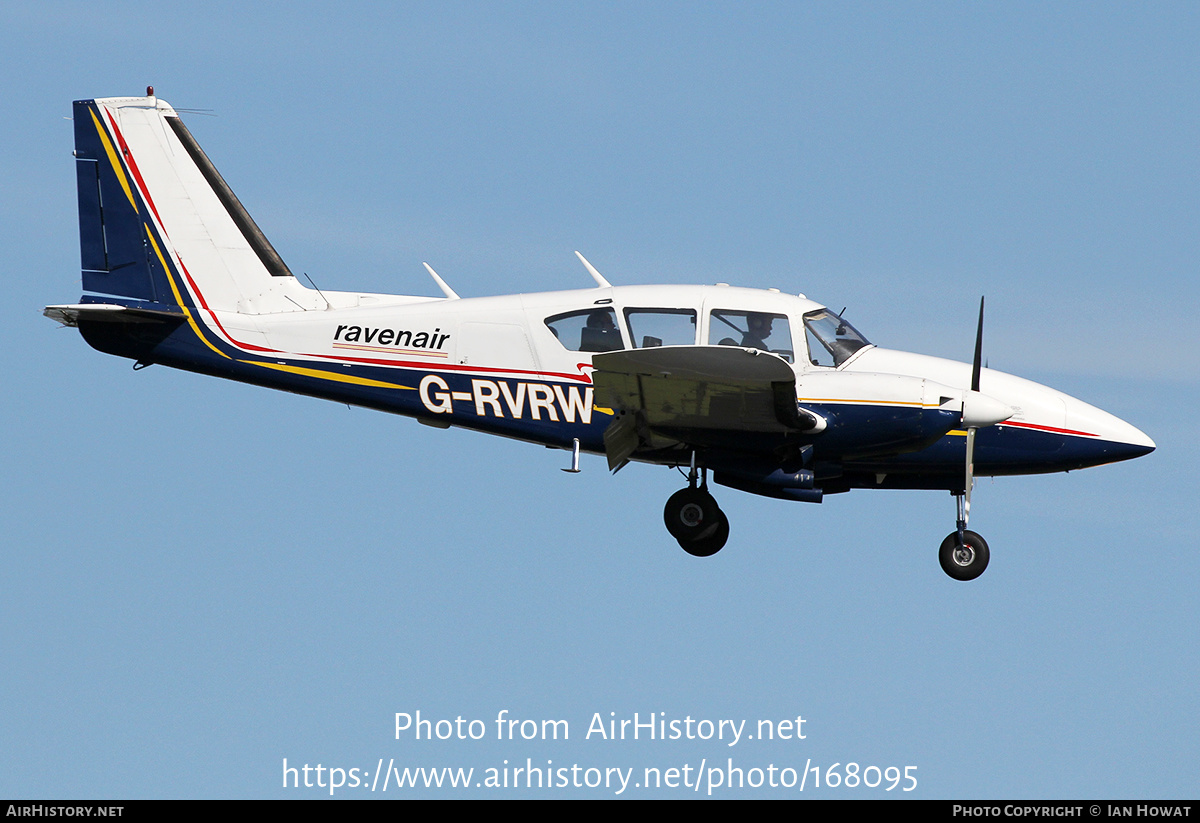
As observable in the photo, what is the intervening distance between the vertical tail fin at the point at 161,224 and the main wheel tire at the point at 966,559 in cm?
856

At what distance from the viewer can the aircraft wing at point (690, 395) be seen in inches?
597

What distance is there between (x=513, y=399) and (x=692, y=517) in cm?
252

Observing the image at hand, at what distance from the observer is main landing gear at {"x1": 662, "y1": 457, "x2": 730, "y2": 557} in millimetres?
16922

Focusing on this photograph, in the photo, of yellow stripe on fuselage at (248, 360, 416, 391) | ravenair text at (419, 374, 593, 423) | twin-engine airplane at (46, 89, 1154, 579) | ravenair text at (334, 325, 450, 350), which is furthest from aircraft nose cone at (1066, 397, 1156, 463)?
yellow stripe on fuselage at (248, 360, 416, 391)

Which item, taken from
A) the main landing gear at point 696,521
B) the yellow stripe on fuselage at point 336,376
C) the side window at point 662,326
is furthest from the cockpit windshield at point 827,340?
the yellow stripe on fuselage at point 336,376

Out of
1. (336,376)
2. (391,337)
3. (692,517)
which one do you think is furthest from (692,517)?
(336,376)

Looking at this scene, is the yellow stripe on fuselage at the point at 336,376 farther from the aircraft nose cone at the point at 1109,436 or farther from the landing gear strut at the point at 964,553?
the aircraft nose cone at the point at 1109,436

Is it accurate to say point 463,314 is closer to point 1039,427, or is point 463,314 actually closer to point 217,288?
point 217,288

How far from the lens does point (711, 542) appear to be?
17016 millimetres

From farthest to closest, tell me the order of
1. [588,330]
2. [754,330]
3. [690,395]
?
[588,330]
[754,330]
[690,395]

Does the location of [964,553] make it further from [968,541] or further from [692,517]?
[692,517]

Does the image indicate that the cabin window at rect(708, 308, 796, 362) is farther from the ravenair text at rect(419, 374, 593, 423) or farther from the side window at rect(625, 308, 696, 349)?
the ravenair text at rect(419, 374, 593, 423)

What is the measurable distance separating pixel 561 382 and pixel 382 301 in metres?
2.89

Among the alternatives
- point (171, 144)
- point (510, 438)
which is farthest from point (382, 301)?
point (171, 144)
